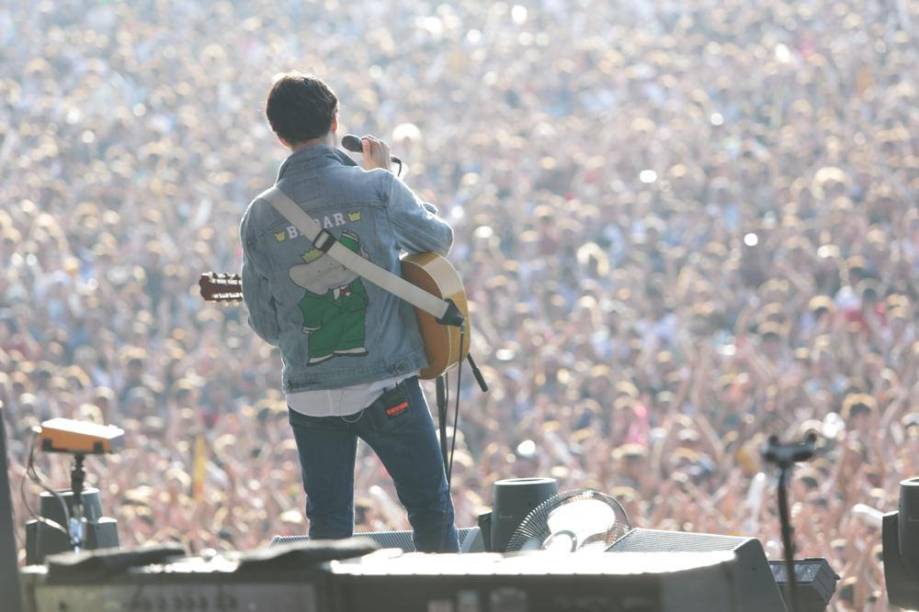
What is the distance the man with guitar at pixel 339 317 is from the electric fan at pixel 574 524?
0.79 ft

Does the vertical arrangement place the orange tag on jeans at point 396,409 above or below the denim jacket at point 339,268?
below

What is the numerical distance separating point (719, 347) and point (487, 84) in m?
5.43

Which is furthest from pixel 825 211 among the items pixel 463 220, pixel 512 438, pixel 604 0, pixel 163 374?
pixel 604 0

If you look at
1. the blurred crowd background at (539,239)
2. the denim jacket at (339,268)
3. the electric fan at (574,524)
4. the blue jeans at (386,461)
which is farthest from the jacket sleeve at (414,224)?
the blurred crowd background at (539,239)

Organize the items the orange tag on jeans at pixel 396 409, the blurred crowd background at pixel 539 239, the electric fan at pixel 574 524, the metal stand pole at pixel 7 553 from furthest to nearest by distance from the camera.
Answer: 1. the blurred crowd background at pixel 539 239
2. the electric fan at pixel 574 524
3. the orange tag on jeans at pixel 396 409
4. the metal stand pole at pixel 7 553

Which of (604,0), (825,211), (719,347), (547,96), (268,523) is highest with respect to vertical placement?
(604,0)

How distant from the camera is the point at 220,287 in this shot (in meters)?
3.67

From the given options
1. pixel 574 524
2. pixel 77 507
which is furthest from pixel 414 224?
pixel 77 507

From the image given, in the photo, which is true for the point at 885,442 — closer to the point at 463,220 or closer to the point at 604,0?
the point at 463,220

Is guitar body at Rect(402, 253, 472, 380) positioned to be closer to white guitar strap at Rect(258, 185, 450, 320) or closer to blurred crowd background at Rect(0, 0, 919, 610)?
white guitar strap at Rect(258, 185, 450, 320)

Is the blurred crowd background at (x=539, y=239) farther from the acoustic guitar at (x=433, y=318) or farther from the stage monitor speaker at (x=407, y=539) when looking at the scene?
the acoustic guitar at (x=433, y=318)

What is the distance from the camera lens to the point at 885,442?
620 cm

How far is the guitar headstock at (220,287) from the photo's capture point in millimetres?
3660

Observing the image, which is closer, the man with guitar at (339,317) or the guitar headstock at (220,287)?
the man with guitar at (339,317)
